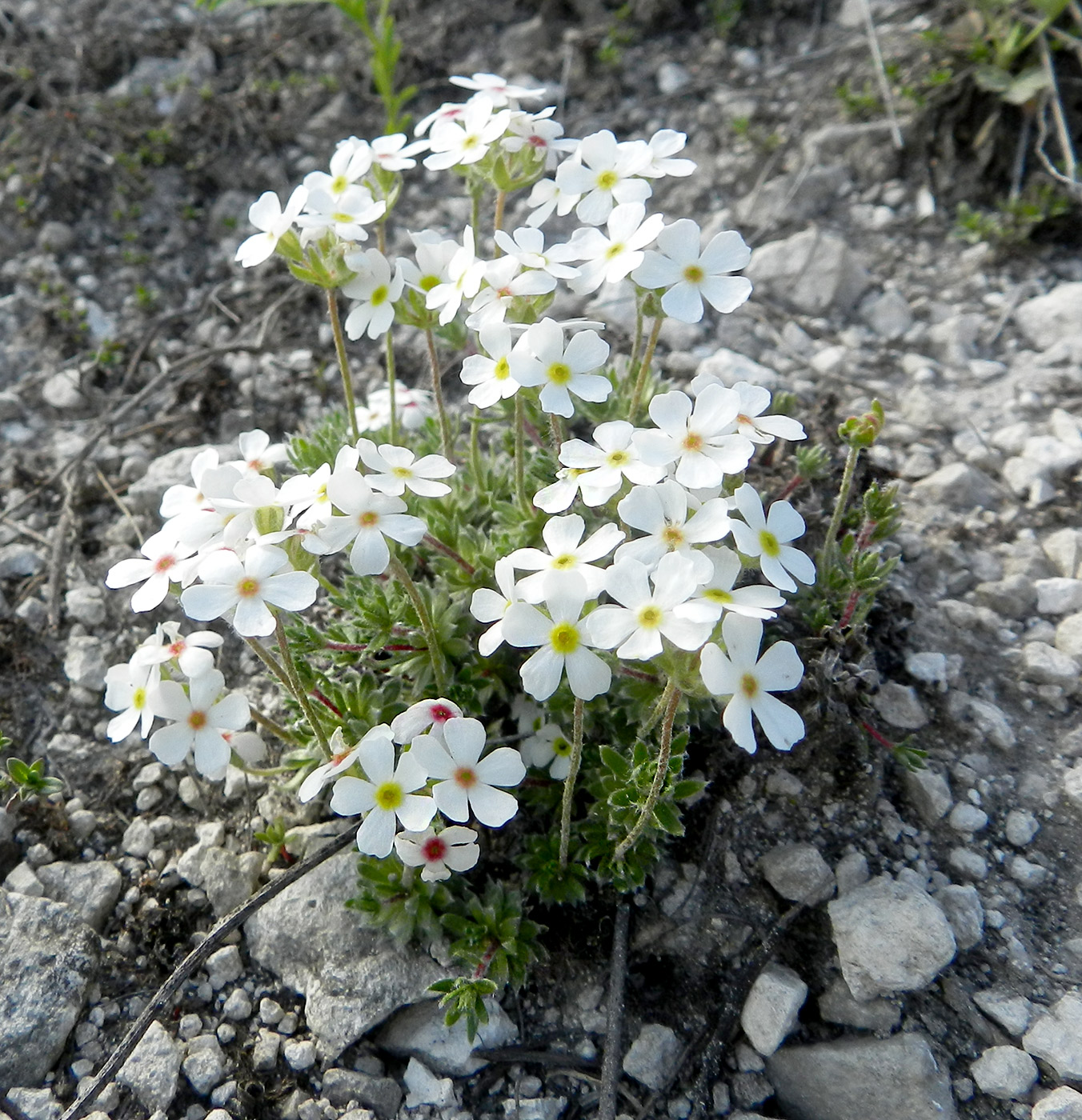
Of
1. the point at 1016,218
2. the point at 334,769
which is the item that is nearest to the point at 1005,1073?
the point at 334,769

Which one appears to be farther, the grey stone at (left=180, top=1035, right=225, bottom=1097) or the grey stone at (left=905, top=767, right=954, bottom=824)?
the grey stone at (left=905, top=767, right=954, bottom=824)

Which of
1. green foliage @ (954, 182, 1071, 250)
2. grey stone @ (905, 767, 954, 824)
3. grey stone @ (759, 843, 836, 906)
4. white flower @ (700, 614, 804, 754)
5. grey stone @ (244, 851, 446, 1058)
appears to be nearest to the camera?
white flower @ (700, 614, 804, 754)

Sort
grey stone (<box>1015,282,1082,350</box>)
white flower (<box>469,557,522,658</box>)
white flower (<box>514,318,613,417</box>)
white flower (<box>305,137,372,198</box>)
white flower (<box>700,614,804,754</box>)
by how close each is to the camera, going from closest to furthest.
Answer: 1. white flower (<box>700,614,804,754</box>)
2. white flower (<box>469,557,522,658</box>)
3. white flower (<box>514,318,613,417</box>)
4. white flower (<box>305,137,372,198</box>)
5. grey stone (<box>1015,282,1082,350</box>)

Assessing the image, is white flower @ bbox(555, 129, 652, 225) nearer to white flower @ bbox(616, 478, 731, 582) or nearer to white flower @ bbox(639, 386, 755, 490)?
white flower @ bbox(639, 386, 755, 490)

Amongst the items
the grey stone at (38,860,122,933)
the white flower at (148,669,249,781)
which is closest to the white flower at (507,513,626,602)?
the white flower at (148,669,249,781)

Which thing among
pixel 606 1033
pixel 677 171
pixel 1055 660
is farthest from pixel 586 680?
Answer: pixel 1055 660

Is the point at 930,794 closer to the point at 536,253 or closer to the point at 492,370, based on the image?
the point at 492,370

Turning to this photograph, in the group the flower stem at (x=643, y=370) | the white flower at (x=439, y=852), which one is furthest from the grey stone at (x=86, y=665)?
the flower stem at (x=643, y=370)

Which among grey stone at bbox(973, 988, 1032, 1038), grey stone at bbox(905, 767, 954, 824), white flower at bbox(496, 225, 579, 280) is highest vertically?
white flower at bbox(496, 225, 579, 280)

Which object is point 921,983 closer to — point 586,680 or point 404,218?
point 586,680
